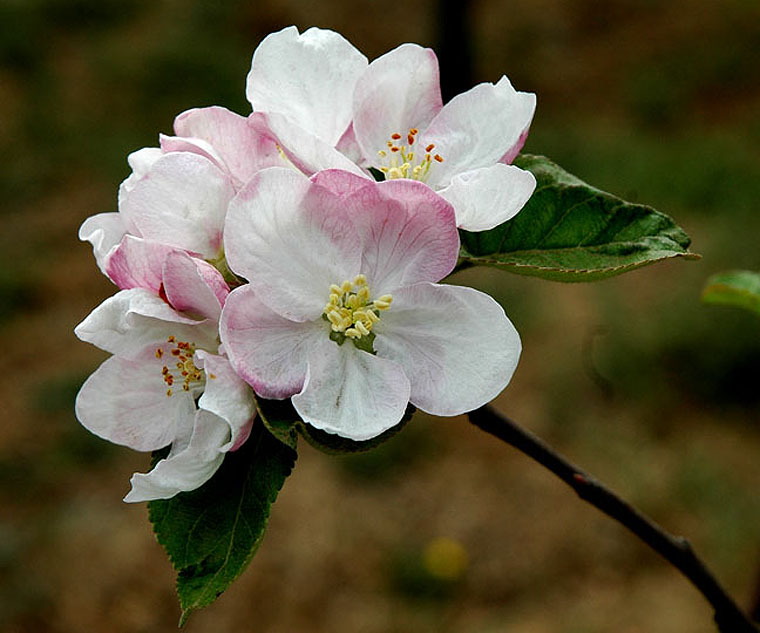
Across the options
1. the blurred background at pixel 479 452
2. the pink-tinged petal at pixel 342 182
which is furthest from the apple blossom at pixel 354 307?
the blurred background at pixel 479 452

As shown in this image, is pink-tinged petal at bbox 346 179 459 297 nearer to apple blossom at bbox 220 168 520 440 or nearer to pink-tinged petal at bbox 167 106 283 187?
apple blossom at bbox 220 168 520 440

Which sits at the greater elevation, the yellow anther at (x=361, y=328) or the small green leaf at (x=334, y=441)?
the yellow anther at (x=361, y=328)

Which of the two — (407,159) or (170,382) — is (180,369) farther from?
(407,159)

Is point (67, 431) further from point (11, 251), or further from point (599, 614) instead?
point (599, 614)

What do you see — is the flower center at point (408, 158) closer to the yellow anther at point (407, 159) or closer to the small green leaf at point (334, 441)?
the yellow anther at point (407, 159)

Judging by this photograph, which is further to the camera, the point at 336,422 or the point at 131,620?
the point at 131,620

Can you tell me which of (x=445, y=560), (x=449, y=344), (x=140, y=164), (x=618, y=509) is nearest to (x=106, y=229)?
(x=140, y=164)

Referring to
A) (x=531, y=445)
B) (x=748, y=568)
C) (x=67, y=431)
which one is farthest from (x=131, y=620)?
(x=531, y=445)
